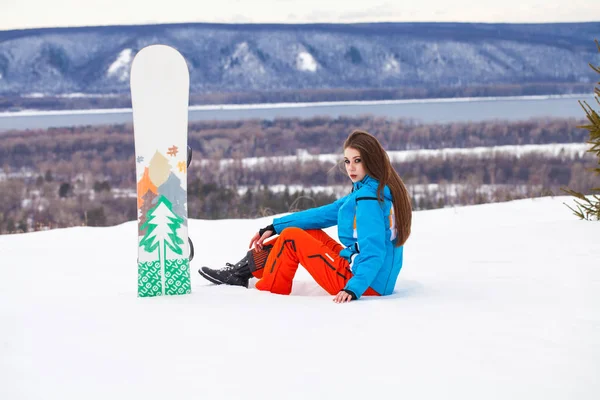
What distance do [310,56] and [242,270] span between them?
44.1 meters

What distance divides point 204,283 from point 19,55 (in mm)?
44177

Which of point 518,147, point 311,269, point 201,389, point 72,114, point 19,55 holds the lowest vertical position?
point 201,389

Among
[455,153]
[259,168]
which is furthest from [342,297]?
[455,153]

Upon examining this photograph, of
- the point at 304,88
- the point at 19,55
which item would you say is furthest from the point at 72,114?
the point at 304,88

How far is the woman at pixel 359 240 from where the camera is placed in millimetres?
3801

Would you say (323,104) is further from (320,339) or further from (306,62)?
(320,339)

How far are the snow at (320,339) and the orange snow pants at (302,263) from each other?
0.50 ft

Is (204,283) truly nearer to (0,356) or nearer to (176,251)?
(176,251)

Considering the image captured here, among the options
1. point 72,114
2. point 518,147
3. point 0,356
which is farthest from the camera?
point 72,114

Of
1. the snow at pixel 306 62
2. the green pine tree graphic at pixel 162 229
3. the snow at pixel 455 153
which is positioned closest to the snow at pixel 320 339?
the green pine tree graphic at pixel 162 229

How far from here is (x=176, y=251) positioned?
427 centimetres

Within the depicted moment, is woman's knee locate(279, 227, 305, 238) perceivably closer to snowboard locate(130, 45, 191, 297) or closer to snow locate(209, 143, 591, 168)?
snowboard locate(130, 45, 191, 297)

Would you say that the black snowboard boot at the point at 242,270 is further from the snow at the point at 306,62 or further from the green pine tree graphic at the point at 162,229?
the snow at the point at 306,62

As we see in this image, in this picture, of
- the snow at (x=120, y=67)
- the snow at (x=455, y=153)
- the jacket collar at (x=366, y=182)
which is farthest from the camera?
the snow at (x=120, y=67)
